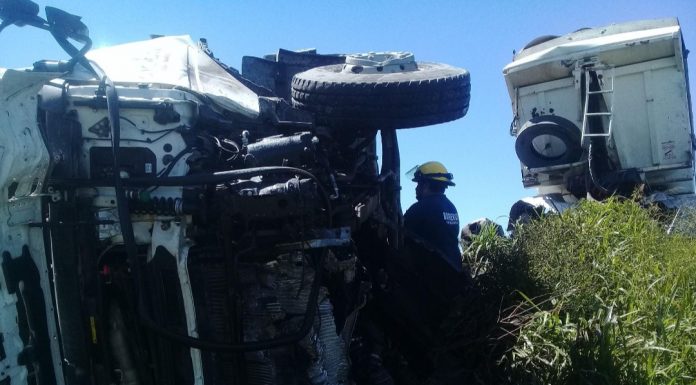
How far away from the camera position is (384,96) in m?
3.40

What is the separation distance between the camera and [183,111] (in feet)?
9.04

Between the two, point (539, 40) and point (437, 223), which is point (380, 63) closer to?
point (437, 223)

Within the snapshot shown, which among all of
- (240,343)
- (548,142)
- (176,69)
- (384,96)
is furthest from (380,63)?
(548,142)

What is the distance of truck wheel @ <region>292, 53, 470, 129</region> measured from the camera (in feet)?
11.2

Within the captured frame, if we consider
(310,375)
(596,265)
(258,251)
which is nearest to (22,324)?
(258,251)

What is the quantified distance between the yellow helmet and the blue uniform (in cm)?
24

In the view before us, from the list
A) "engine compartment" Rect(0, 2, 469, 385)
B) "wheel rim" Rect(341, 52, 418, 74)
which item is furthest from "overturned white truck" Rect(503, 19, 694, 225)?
"engine compartment" Rect(0, 2, 469, 385)

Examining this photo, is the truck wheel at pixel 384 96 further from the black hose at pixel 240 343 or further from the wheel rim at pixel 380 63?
the black hose at pixel 240 343

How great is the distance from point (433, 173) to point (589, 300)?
5.25 feet

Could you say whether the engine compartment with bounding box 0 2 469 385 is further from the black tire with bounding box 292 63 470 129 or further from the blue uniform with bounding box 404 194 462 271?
the blue uniform with bounding box 404 194 462 271

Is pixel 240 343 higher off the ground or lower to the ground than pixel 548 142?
lower

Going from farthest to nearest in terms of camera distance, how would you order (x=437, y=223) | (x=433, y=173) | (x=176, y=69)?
(x=433, y=173) < (x=437, y=223) < (x=176, y=69)

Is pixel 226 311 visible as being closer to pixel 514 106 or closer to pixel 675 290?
pixel 675 290

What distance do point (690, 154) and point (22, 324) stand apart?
6017mm
